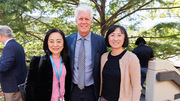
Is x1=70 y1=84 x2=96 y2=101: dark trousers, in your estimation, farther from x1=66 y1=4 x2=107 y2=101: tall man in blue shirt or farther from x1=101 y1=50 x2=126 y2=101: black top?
x1=101 y1=50 x2=126 y2=101: black top

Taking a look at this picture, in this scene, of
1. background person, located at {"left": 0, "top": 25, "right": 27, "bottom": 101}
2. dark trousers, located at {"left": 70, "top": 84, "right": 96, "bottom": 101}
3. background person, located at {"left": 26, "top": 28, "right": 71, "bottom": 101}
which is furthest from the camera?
background person, located at {"left": 0, "top": 25, "right": 27, "bottom": 101}

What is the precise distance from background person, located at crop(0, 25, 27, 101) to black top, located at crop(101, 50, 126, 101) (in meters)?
1.77

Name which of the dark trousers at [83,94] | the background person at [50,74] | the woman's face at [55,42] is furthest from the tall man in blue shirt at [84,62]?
the woman's face at [55,42]

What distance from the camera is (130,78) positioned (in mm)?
1809

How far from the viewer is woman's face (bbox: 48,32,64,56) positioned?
76.0 inches

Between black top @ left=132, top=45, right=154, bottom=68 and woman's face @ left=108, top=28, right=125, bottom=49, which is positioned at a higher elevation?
woman's face @ left=108, top=28, right=125, bottom=49

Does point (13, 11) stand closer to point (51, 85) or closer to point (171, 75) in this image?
point (51, 85)

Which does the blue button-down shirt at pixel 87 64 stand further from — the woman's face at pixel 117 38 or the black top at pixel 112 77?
the woman's face at pixel 117 38

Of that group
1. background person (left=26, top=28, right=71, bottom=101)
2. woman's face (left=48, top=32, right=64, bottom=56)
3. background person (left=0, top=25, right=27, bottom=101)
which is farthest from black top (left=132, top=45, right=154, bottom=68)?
background person (left=0, top=25, right=27, bottom=101)

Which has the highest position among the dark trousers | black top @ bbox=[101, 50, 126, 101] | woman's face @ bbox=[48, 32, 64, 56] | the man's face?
the man's face

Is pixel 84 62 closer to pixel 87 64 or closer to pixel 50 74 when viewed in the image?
pixel 87 64

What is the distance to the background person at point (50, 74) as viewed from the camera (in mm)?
1854

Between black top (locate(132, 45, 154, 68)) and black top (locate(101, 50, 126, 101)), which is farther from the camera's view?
black top (locate(132, 45, 154, 68))

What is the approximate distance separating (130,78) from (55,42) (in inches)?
46.4
